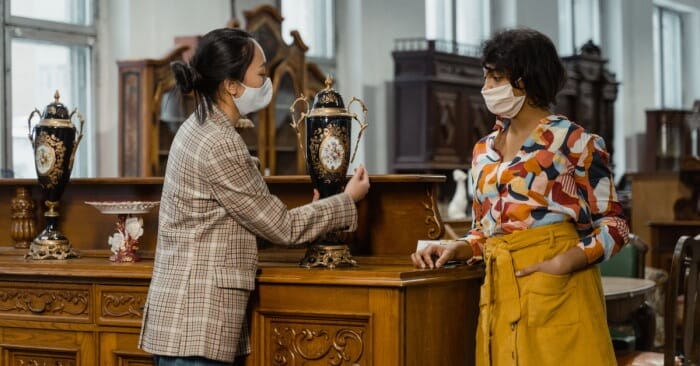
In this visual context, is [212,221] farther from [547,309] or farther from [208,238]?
[547,309]

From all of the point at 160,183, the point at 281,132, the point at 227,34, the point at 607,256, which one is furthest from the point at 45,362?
the point at 281,132

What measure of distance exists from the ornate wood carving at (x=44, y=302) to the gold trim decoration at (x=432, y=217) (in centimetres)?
111

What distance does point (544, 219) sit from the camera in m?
2.88

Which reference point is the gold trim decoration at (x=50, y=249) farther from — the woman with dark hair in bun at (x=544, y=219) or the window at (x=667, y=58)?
the window at (x=667, y=58)

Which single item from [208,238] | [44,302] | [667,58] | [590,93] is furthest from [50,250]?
[667,58]

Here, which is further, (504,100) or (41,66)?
(41,66)

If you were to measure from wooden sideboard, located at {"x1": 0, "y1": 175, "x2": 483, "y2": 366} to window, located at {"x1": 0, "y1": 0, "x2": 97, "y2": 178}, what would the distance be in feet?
14.1

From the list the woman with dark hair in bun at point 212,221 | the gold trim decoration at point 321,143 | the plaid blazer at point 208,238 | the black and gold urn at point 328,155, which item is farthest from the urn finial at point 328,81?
the plaid blazer at point 208,238

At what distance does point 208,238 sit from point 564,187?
97 centimetres

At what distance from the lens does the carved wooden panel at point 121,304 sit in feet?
11.2

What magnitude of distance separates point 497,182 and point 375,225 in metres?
0.72

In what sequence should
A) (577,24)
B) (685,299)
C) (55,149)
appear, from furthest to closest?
(577,24) < (685,299) < (55,149)

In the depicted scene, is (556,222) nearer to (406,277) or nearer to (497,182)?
(497,182)

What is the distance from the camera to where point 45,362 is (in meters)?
3.61
